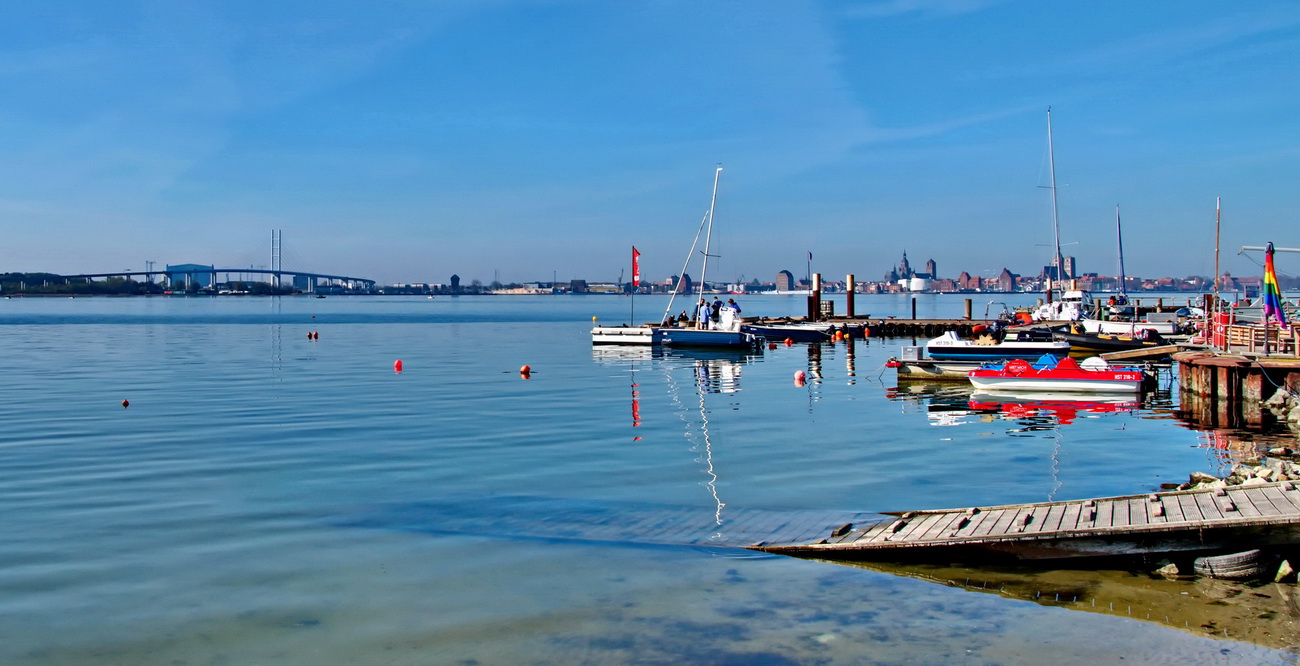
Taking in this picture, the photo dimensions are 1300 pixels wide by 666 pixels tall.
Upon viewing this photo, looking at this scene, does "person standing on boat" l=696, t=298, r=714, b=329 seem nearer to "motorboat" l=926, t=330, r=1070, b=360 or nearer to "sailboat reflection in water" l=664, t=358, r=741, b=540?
"sailboat reflection in water" l=664, t=358, r=741, b=540

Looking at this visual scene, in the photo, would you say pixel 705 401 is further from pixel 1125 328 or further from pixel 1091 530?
pixel 1125 328

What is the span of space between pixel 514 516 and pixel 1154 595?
341 inches

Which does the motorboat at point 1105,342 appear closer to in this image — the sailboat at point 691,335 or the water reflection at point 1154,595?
the sailboat at point 691,335

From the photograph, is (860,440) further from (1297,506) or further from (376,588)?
(376,588)

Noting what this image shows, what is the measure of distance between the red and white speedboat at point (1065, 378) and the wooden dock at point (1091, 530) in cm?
2054

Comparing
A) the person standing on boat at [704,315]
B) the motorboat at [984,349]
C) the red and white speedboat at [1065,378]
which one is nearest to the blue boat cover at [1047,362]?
the red and white speedboat at [1065,378]

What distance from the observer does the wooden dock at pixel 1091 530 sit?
1151cm

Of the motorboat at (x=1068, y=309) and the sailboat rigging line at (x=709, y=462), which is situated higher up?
the motorboat at (x=1068, y=309)

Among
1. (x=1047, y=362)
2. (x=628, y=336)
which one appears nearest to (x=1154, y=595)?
(x=1047, y=362)

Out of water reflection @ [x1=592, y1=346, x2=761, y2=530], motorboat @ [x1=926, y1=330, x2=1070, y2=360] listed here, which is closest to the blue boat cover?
motorboat @ [x1=926, y1=330, x2=1070, y2=360]

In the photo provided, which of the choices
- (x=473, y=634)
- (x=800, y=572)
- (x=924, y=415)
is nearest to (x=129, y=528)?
(x=473, y=634)

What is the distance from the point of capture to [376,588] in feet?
38.3

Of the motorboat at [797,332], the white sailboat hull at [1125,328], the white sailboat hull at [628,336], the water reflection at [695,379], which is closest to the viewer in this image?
the water reflection at [695,379]

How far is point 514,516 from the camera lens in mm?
15250
